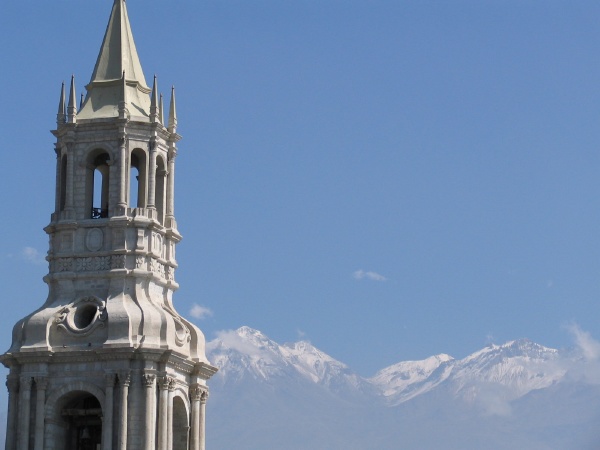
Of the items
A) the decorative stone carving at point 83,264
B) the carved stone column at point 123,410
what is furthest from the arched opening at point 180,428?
the decorative stone carving at point 83,264

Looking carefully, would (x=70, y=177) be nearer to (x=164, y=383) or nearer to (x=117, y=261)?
(x=117, y=261)

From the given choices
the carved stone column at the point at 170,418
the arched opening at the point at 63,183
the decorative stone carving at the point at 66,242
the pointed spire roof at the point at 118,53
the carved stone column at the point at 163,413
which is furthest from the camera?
the pointed spire roof at the point at 118,53

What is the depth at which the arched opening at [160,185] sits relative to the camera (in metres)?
113

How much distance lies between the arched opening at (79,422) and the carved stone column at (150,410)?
3.74 metres

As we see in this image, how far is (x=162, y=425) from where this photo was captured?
350 feet

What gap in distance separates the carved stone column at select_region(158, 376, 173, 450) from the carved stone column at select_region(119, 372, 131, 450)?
1.81 m

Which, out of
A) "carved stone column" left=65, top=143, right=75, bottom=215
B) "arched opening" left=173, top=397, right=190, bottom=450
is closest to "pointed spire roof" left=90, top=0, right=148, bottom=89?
"carved stone column" left=65, top=143, right=75, bottom=215

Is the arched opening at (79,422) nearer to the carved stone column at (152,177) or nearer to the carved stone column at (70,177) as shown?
the carved stone column at (70,177)

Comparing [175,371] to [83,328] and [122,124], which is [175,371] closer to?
[83,328]

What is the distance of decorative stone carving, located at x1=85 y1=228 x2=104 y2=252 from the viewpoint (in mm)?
110312

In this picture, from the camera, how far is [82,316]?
109m

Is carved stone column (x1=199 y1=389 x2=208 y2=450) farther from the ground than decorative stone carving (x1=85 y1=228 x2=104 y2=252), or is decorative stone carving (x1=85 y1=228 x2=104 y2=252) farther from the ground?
decorative stone carving (x1=85 y1=228 x2=104 y2=252)

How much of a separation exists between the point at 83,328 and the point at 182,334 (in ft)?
17.7

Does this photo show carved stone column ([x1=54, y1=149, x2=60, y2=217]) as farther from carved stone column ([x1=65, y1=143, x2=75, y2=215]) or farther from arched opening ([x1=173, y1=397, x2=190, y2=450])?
arched opening ([x1=173, y1=397, x2=190, y2=450])
